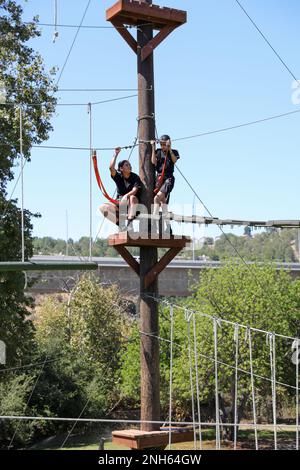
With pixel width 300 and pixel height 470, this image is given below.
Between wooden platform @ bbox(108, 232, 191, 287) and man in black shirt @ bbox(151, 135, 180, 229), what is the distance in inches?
8.3

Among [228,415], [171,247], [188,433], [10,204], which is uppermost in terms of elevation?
[10,204]

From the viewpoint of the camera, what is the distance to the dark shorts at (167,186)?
26.6ft

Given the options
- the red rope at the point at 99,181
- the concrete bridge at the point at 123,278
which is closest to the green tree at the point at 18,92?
the red rope at the point at 99,181

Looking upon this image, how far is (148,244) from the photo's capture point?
7.86m

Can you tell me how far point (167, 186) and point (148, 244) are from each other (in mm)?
697

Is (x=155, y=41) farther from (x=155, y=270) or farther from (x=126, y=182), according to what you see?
(x=155, y=270)

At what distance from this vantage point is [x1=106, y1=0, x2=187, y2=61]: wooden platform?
7.98 meters

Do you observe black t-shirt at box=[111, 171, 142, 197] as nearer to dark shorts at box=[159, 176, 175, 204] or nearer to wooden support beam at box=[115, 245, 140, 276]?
dark shorts at box=[159, 176, 175, 204]

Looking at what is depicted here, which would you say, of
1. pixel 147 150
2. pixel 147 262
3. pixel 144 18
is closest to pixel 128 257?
pixel 147 262

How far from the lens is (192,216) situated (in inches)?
406

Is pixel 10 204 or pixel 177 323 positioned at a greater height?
pixel 10 204
